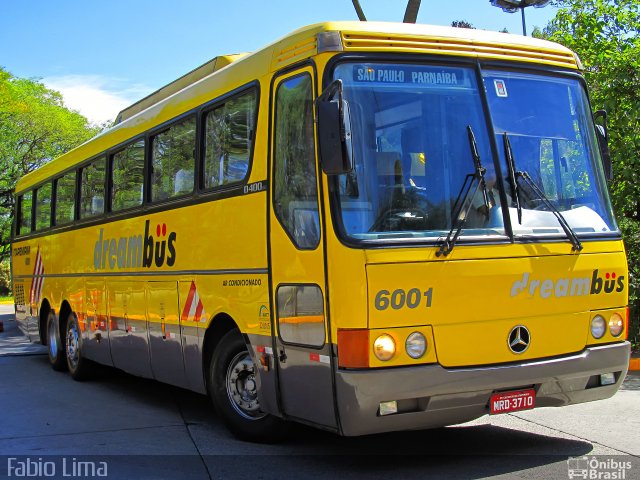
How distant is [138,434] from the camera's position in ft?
25.2

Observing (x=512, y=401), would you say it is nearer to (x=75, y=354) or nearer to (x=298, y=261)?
(x=298, y=261)

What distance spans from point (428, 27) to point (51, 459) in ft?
15.7

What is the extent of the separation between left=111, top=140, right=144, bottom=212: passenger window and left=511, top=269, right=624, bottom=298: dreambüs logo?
16.5ft

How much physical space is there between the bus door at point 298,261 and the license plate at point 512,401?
120 centimetres

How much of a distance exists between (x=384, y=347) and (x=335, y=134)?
1502 millimetres

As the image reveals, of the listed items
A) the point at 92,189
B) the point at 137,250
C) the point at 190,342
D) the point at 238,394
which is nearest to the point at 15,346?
the point at 92,189

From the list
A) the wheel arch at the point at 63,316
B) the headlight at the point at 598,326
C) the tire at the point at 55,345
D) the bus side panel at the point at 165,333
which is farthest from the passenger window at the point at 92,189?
the headlight at the point at 598,326

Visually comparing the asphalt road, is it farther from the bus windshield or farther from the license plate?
the bus windshield

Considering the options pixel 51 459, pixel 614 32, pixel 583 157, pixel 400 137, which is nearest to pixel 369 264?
pixel 400 137

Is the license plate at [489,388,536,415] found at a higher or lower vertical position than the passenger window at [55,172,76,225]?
lower

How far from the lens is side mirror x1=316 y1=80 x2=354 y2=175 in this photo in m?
5.36

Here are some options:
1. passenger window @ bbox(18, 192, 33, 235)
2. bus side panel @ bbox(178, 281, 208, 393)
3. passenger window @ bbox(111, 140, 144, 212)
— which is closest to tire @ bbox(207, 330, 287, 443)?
bus side panel @ bbox(178, 281, 208, 393)

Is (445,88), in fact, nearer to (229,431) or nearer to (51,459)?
(229,431)

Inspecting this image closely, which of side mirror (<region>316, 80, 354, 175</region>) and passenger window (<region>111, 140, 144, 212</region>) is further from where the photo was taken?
passenger window (<region>111, 140, 144, 212</region>)
